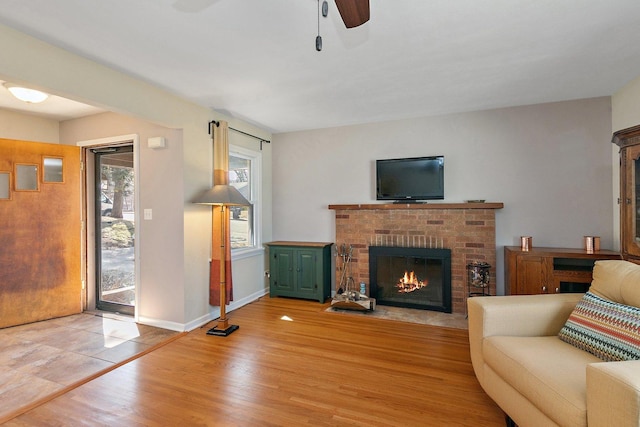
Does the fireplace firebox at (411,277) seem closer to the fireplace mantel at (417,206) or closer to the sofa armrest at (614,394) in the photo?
the fireplace mantel at (417,206)

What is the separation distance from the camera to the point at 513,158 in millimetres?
3631

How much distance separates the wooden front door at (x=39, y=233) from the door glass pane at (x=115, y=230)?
22 centimetres

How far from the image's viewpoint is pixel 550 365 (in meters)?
1.53

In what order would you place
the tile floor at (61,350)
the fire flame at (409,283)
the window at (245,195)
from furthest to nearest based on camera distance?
the window at (245,195)
the fire flame at (409,283)
the tile floor at (61,350)

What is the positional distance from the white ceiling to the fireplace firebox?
1.85m

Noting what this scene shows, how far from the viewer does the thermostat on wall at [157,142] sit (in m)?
3.20

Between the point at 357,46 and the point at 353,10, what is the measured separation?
1.01 meters

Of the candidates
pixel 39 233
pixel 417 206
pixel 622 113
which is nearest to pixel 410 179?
pixel 417 206

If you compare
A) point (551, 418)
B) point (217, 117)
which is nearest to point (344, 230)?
point (217, 117)

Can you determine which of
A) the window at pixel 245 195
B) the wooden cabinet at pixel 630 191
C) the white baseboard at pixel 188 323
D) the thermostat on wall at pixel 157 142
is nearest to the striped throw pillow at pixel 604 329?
the wooden cabinet at pixel 630 191

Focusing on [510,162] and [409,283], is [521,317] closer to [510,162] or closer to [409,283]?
[409,283]

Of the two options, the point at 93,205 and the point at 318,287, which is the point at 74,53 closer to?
the point at 93,205

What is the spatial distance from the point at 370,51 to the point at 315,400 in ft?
8.21

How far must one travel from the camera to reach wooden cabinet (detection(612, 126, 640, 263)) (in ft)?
8.09
